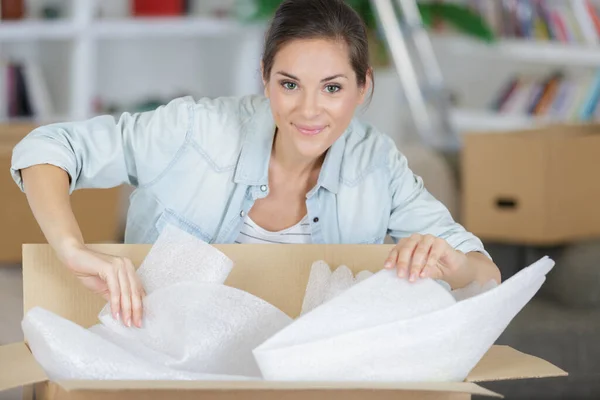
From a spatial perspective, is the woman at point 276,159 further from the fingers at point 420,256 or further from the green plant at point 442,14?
the green plant at point 442,14

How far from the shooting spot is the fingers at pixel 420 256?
99 cm

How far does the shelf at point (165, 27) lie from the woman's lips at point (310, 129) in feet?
9.14

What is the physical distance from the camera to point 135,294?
1.04 meters

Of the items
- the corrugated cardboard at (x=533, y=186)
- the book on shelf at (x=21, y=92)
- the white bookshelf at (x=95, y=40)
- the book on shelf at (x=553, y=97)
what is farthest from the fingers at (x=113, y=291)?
the book on shelf at (x=553, y=97)

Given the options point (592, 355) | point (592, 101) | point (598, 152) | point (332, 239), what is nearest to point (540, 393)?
point (592, 355)

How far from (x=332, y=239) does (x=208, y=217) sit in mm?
188

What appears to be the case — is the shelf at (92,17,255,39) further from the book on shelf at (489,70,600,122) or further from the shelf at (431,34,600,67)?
the book on shelf at (489,70,600,122)

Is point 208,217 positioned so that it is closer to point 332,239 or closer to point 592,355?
point 332,239

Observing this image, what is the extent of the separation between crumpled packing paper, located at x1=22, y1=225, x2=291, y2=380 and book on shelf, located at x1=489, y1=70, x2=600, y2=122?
10.5ft

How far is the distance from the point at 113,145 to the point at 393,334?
26.2 inches

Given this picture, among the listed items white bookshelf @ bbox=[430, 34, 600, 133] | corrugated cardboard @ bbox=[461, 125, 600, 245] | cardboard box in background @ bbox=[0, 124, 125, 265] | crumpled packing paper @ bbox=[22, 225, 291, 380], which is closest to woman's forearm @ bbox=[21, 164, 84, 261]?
crumpled packing paper @ bbox=[22, 225, 291, 380]

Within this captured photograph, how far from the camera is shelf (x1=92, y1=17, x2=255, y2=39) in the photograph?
4.08 m

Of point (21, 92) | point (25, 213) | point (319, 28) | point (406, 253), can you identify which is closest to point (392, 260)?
point (406, 253)

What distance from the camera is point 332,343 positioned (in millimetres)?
884
